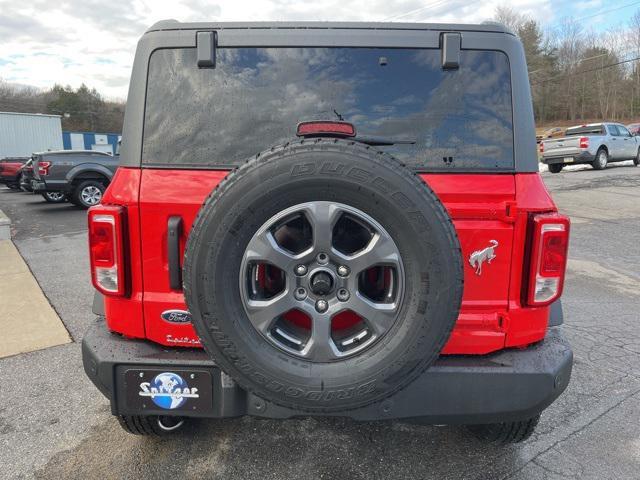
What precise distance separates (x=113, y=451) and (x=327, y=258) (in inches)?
68.5

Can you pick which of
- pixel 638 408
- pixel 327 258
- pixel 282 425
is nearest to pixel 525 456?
pixel 638 408

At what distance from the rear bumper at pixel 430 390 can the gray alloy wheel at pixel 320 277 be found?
0.31 m

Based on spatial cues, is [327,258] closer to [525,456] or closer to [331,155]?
[331,155]

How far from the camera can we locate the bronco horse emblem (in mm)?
1969

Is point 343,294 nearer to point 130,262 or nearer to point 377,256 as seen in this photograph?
point 377,256

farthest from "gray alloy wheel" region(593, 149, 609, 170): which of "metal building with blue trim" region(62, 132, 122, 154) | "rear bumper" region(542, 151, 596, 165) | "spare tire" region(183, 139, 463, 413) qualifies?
"metal building with blue trim" region(62, 132, 122, 154)

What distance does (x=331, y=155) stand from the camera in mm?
1668

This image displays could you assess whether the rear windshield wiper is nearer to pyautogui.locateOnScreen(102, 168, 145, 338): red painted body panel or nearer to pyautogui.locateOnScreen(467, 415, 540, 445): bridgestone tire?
pyautogui.locateOnScreen(102, 168, 145, 338): red painted body panel

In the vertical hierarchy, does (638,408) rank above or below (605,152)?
below

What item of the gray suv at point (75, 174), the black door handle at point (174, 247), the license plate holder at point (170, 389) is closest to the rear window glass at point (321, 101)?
the black door handle at point (174, 247)

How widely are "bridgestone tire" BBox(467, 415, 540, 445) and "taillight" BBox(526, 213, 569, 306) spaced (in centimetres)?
74

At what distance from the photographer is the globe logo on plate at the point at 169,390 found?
1.97 m

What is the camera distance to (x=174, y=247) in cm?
196

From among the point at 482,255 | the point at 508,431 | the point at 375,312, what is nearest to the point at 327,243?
the point at 375,312
